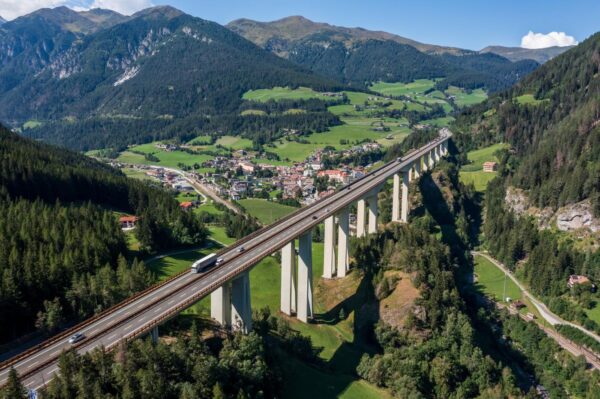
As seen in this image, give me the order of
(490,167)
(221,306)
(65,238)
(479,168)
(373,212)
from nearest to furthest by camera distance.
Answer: (221,306) < (65,238) < (373,212) < (490,167) < (479,168)

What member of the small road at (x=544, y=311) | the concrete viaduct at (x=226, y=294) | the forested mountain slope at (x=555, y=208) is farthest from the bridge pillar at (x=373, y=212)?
the forested mountain slope at (x=555, y=208)

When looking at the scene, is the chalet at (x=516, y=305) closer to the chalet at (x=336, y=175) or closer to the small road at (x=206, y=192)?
the small road at (x=206, y=192)

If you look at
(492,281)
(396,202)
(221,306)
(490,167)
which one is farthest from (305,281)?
(490,167)

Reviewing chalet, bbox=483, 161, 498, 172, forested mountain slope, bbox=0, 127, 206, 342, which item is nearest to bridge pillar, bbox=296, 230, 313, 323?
forested mountain slope, bbox=0, 127, 206, 342

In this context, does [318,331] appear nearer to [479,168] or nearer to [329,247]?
→ [329,247]

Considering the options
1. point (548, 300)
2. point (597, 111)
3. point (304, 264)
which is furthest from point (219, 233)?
point (597, 111)

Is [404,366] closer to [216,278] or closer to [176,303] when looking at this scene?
[216,278]
